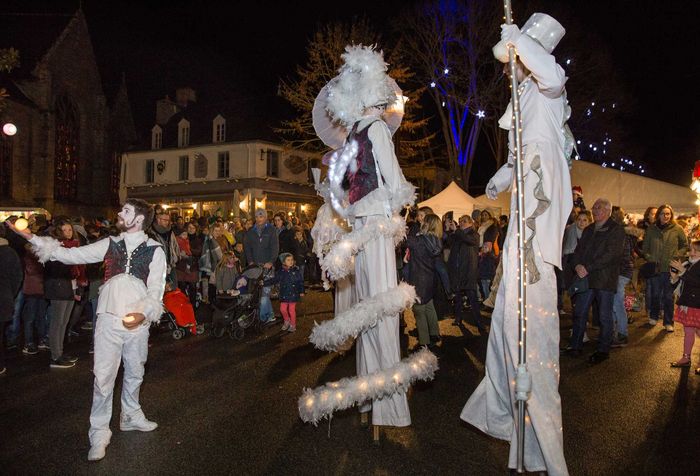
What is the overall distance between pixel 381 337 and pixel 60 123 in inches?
1649

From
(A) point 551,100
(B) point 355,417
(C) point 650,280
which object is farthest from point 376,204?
(C) point 650,280

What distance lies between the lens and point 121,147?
1737 inches

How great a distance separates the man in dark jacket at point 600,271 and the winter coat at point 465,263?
2.49 m

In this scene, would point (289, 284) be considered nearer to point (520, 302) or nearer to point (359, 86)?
point (359, 86)

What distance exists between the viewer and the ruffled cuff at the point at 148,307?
4.33 m

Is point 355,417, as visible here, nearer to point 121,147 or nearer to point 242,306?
point 242,306

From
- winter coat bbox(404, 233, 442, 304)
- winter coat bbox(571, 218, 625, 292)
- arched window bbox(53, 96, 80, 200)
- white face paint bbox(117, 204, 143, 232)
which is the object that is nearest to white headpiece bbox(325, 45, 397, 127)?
white face paint bbox(117, 204, 143, 232)

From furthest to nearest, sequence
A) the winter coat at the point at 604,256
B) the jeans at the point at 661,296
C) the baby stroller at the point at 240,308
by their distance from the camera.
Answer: the jeans at the point at 661,296
the baby stroller at the point at 240,308
the winter coat at the point at 604,256

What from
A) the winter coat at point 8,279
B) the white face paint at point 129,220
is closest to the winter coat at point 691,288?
the white face paint at point 129,220

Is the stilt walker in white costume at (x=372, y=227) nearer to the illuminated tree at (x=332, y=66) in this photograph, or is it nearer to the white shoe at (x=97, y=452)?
the white shoe at (x=97, y=452)

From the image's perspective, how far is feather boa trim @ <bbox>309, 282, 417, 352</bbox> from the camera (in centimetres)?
403

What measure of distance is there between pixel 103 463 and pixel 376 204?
2984 mm

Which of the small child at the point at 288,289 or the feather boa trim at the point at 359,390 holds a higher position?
the small child at the point at 288,289

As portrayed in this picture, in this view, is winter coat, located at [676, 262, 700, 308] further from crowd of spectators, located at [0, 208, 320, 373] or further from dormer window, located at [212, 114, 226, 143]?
dormer window, located at [212, 114, 226, 143]
